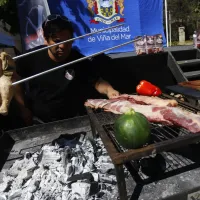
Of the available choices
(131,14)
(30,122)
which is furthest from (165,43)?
(30,122)

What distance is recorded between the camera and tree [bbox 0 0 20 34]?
786 cm

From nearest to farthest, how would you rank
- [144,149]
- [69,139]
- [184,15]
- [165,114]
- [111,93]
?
[144,149]
[165,114]
[69,139]
[111,93]
[184,15]

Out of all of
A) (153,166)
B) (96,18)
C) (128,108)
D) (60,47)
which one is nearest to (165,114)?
(128,108)

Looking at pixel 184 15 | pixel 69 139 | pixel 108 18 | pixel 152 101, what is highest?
pixel 108 18

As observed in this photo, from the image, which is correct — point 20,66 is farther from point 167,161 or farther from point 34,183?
point 167,161

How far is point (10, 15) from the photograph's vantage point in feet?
27.1

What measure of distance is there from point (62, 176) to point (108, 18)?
Answer: 641cm

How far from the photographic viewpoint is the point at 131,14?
7.89m

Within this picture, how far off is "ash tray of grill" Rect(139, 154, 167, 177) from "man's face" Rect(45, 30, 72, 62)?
227 centimetres

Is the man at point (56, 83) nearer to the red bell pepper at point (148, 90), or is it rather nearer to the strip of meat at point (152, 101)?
the red bell pepper at point (148, 90)

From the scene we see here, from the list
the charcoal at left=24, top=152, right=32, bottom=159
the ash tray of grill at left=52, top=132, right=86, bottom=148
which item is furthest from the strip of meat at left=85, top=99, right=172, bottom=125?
the charcoal at left=24, top=152, right=32, bottom=159

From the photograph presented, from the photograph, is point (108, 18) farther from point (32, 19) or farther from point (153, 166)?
point (153, 166)

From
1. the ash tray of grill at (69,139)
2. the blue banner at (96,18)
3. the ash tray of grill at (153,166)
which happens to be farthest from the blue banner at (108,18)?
the ash tray of grill at (153,166)

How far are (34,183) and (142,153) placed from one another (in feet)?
4.27
